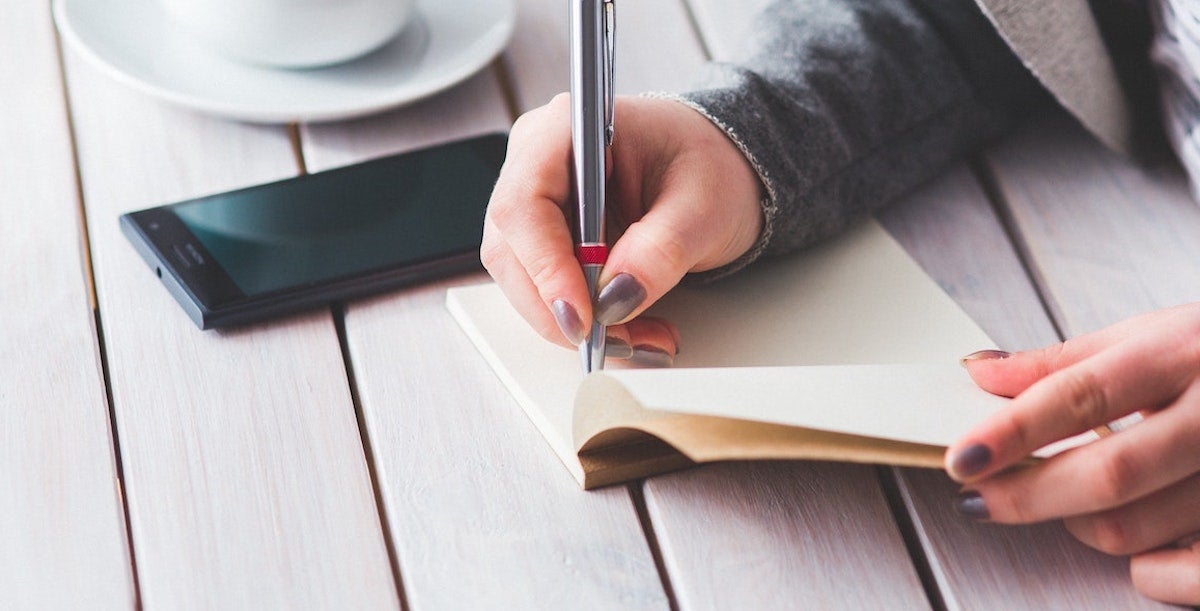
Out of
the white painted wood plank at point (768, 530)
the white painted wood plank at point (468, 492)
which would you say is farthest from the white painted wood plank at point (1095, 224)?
the white painted wood plank at point (468, 492)

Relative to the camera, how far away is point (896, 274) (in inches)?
26.9

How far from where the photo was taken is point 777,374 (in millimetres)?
517

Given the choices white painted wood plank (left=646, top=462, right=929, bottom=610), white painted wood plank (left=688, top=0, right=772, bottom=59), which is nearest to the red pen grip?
white painted wood plank (left=646, top=462, right=929, bottom=610)

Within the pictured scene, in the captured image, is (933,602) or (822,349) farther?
(822,349)

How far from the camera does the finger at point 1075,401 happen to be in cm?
48

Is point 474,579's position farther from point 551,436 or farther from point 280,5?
point 280,5

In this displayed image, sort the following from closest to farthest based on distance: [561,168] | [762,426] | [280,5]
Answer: [762,426], [561,168], [280,5]

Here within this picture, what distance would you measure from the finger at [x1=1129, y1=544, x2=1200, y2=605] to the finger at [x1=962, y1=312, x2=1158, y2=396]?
0.09 m

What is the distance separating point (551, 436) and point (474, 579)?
90mm

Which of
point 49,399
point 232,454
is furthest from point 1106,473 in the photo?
point 49,399

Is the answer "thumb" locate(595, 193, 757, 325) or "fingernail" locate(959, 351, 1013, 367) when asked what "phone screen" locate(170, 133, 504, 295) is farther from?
"fingernail" locate(959, 351, 1013, 367)

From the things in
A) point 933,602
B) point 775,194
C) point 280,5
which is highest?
point 280,5

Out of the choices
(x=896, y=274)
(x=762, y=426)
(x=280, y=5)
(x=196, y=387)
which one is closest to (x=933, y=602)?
(x=762, y=426)

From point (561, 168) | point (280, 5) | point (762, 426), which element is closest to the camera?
point (762, 426)
